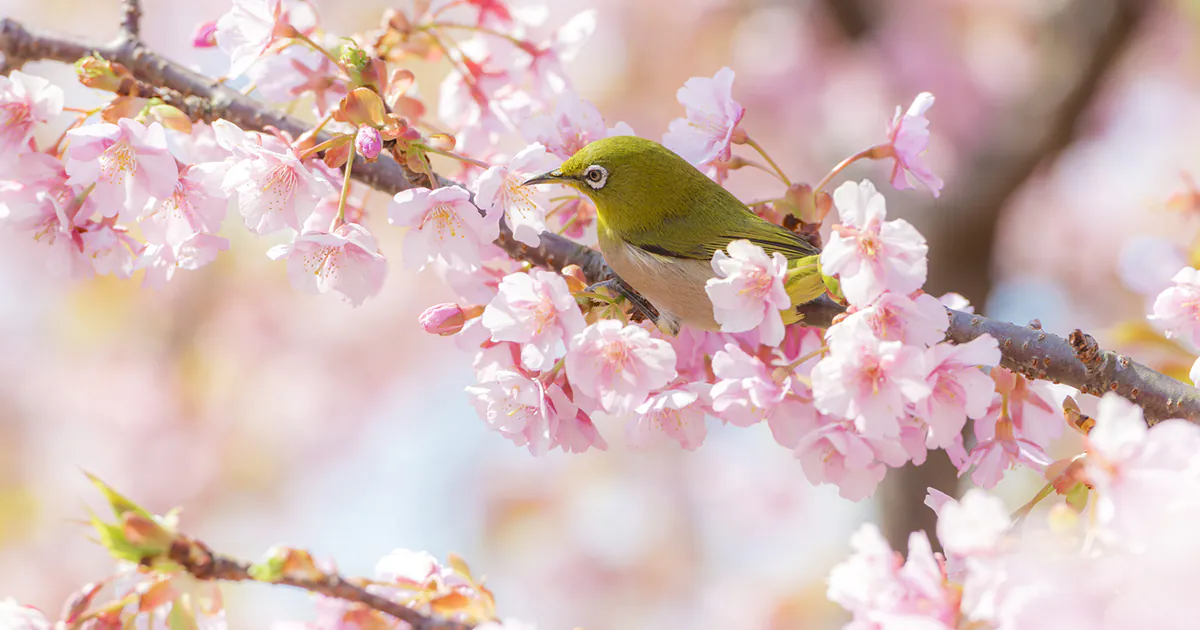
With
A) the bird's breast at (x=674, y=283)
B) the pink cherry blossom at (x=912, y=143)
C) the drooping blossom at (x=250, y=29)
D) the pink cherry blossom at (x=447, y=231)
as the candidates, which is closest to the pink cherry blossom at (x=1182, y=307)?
the pink cherry blossom at (x=912, y=143)

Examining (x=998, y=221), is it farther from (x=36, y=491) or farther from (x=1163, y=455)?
(x=36, y=491)

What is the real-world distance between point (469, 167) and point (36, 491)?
769 cm

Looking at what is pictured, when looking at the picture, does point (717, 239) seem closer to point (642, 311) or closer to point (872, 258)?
point (642, 311)

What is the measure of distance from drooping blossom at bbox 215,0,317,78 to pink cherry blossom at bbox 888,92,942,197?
1.19 meters

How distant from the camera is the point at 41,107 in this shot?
1.61 metres

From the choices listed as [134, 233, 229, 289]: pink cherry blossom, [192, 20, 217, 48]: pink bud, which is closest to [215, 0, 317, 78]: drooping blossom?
[192, 20, 217, 48]: pink bud

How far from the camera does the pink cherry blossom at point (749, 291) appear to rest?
4.44ft

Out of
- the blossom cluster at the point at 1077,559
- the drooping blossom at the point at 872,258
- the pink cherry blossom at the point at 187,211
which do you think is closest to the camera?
the blossom cluster at the point at 1077,559

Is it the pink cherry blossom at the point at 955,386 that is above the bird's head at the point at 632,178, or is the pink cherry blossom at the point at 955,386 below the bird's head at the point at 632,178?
below

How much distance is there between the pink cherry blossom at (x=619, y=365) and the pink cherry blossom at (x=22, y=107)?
105 cm

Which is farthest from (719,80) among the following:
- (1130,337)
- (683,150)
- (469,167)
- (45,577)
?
(45,577)

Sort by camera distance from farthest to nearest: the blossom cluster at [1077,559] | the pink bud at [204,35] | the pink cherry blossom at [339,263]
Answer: the pink bud at [204,35]
the pink cherry blossom at [339,263]
the blossom cluster at [1077,559]

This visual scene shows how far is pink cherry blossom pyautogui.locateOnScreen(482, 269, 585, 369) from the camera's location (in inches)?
56.4

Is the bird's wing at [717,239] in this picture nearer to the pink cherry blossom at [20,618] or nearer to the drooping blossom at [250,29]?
the drooping blossom at [250,29]
